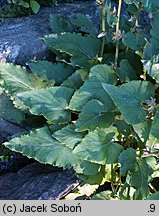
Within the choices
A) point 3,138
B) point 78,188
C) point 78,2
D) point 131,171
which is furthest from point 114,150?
point 78,2

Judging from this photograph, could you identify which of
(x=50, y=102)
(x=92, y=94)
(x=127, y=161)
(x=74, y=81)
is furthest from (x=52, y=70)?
(x=127, y=161)

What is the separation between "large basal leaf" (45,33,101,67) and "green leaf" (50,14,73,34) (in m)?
0.25

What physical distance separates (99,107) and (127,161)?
40 cm

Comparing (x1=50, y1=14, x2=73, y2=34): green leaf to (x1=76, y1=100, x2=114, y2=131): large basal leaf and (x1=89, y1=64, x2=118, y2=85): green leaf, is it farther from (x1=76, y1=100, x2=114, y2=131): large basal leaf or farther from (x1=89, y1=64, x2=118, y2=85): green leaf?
(x1=76, y1=100, x2=114, y2=131): large basal leaf

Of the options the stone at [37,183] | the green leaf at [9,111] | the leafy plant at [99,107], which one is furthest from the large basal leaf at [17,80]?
the stone at [37,183]

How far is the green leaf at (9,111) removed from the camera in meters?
3.58

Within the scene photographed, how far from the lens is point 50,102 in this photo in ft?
11.0

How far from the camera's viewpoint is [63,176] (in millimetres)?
3459

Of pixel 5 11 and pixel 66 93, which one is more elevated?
pixel 5 11

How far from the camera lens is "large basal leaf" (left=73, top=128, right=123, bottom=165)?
310 centimetres

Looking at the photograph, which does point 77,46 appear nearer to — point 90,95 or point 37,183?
point 90,95

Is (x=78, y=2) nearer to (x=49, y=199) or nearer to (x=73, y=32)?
(x=73, y=32)

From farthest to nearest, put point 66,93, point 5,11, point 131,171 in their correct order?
point 5,11
point 66,93
point 131,171

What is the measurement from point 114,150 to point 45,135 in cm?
48
